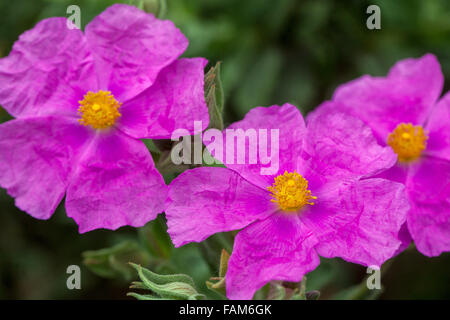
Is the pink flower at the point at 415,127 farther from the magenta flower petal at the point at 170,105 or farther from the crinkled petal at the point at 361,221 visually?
the magenta flower petal at the point at 170,105

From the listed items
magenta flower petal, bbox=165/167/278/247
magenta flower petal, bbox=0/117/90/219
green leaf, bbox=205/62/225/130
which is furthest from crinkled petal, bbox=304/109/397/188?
magenta flower petal, bbox=0/117/90/219

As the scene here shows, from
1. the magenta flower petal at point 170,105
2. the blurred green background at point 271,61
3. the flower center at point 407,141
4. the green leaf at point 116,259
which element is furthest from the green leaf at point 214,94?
the blurred green background at point 271,61

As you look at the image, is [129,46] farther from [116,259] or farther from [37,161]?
[116,259]

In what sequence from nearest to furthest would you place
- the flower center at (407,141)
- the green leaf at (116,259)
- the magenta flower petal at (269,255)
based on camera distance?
the magenta flower petal at (269,255) < the flower center at (407,141) < the green leaf at (116,259)

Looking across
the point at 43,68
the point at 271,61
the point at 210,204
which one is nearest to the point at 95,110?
the point at 43,68
